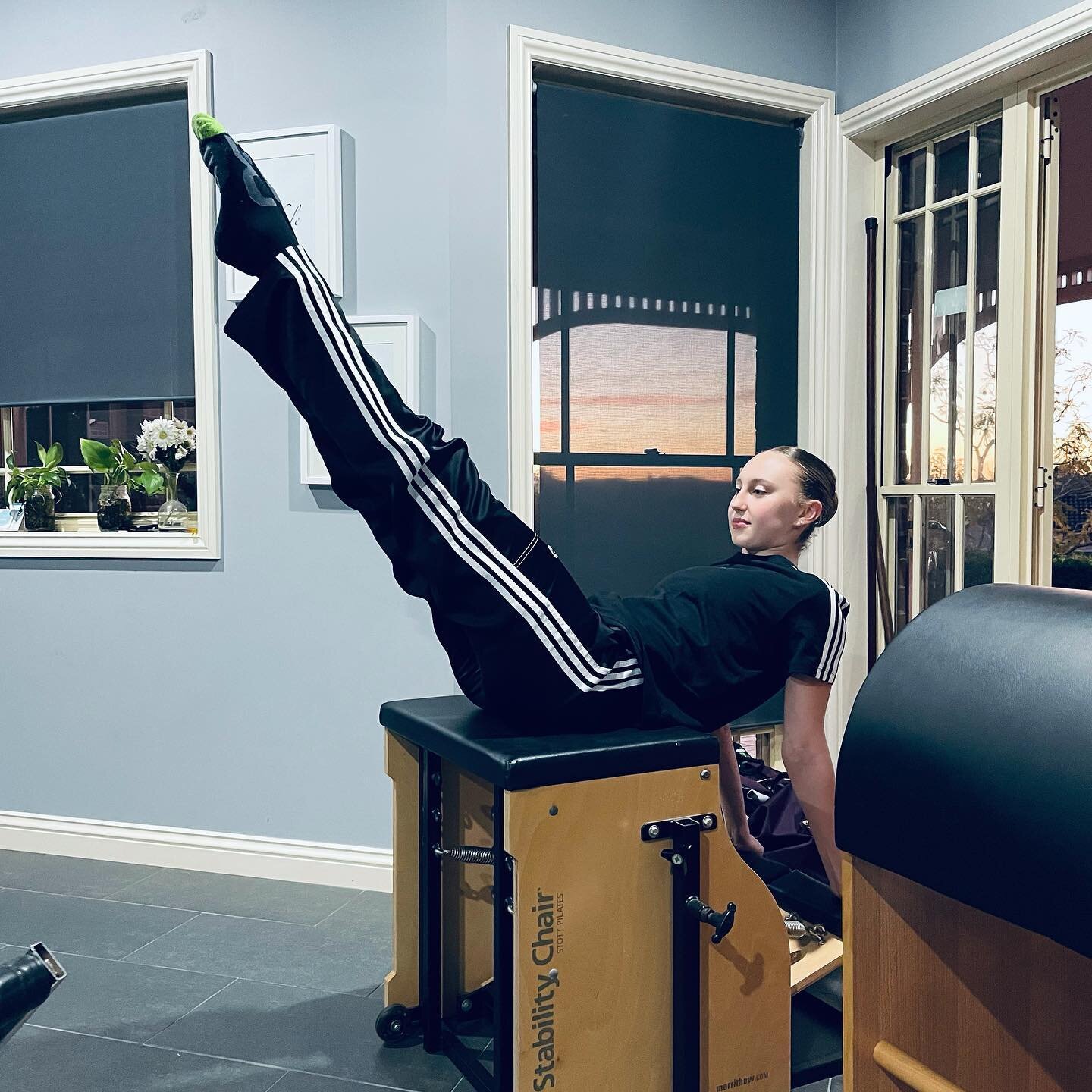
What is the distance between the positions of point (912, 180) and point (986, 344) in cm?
61

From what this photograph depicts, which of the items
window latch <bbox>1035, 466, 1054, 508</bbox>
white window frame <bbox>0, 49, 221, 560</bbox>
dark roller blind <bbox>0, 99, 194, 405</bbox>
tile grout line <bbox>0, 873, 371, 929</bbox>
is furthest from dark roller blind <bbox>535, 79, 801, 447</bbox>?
tile grout line <bbox>0, 873, 371, 929</bbox>

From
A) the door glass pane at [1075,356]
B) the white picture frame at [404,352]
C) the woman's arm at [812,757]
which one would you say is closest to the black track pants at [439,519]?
the woman's arm at [812,757]

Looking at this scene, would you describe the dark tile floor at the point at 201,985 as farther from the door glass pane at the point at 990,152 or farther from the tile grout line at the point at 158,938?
the door glass pane at the point at 990,152

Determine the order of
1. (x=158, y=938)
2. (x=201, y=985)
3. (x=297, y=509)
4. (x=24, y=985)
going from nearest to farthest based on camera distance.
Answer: (x=24, y=985), (x=201, y=985), (x=158, y=938), (x=297, y=509)

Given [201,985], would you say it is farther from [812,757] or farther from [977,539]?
[977,539]

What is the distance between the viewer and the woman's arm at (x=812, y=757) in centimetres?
179

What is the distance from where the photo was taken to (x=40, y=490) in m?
3.03

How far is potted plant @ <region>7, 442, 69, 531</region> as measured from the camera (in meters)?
3.02

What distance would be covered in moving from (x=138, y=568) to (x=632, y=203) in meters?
1.75

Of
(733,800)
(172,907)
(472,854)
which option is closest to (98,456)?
(172,907)

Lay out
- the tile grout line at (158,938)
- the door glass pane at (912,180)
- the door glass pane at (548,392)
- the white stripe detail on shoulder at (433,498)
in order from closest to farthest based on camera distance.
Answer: the white stripe detail on shoulder at (433,498), the tile grout line at (158,938), the door glass pane at (548,392), the door glass pane at (912,180)

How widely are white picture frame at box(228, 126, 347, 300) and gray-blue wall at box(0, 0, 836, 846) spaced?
6 centimetres

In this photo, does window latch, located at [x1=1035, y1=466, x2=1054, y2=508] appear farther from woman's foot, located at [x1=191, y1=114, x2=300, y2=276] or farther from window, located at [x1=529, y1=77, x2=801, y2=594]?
woman's foot, located at [x1=191, y1=114, x2=300, y2=276]

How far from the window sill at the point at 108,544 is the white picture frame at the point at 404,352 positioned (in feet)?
1.50
